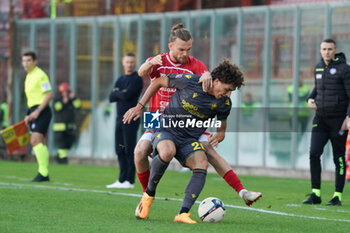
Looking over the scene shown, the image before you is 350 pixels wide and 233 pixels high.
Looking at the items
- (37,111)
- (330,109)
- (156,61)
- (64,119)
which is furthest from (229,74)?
(64,119)

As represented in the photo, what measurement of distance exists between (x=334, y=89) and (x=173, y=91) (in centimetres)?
280

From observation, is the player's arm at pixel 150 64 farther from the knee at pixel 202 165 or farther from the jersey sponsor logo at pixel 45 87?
the jersey sponsor logo at pixel 45 87

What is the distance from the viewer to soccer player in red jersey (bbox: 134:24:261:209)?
8.17 m

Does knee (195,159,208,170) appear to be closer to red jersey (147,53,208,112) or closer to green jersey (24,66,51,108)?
red jersey (147,53,208,112)

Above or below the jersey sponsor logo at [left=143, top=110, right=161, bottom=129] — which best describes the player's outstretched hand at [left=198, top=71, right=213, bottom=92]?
above

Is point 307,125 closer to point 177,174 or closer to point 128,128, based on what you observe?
point 177,174

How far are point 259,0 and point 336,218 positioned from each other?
12007mm

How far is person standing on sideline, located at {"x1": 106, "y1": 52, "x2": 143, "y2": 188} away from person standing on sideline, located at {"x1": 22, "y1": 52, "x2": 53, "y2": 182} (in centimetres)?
116

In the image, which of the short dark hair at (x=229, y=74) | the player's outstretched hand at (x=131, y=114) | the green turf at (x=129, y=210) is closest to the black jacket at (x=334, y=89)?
the green turf at (x=129, y=210)

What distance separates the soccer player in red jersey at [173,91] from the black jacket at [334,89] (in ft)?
7.90

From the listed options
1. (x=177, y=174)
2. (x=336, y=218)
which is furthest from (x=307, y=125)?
(x=336, y=218)

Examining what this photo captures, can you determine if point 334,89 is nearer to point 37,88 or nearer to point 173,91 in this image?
point 173,91

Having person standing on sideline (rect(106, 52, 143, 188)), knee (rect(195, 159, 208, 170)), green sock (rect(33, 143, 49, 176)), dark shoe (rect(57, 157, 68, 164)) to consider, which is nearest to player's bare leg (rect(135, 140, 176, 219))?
knee (rect(195, 159, 208, 170))

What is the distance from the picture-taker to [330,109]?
10656 mm
